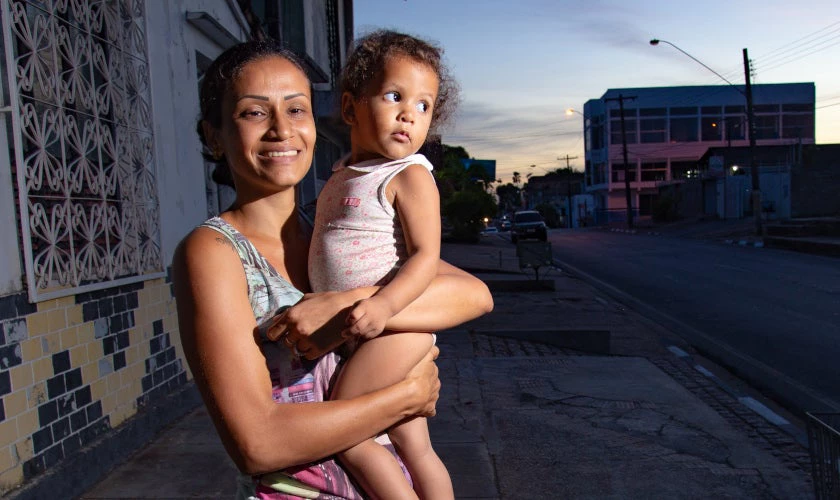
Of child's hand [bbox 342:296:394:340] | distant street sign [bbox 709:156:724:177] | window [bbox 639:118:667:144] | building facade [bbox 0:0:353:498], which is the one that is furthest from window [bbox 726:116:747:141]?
child's hand [bbox 342:296:394:340]

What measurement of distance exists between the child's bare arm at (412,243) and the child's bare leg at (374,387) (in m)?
0.08

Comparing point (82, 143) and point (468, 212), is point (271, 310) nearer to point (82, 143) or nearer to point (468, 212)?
→ point (82, 143)

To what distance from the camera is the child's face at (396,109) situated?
195 cm

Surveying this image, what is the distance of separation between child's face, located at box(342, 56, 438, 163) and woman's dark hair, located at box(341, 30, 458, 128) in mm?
24

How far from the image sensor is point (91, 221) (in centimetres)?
432

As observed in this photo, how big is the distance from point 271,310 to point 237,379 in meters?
0.20

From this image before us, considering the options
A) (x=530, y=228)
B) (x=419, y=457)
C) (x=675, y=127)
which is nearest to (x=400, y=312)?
(x=419, y=457)

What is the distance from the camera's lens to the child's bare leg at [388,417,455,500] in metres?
1.84

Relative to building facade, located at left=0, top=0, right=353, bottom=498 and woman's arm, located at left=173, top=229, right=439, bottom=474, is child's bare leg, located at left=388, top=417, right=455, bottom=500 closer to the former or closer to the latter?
woman's arm, located at left=173, top=229, right=439, bottom=474

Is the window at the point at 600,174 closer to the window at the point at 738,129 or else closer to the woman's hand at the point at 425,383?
the window at the point at 738,129

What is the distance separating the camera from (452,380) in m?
6.91

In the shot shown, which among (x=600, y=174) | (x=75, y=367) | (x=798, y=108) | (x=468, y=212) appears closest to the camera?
(x=75, y=367)

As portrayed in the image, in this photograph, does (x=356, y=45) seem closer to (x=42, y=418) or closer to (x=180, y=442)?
(x=42, y=418)

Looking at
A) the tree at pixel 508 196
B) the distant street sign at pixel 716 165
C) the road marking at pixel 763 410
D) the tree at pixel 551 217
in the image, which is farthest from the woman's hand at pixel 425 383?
the tree at pixel 508 196
